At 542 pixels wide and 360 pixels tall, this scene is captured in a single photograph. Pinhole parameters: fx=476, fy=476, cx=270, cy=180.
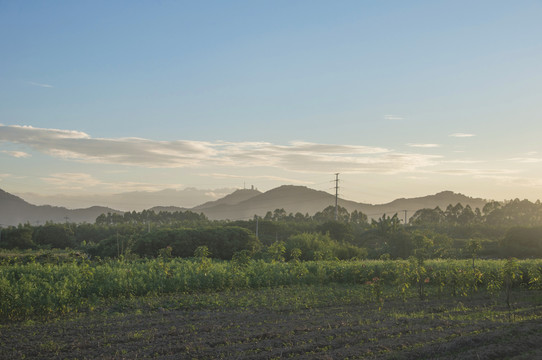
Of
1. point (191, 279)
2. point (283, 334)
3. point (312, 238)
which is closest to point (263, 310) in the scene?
point (283, 334)

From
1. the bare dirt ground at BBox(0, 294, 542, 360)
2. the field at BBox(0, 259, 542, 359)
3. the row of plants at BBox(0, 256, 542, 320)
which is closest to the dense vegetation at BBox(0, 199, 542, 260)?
Answer: the row of plants at BBox(0, 256, 542, 320)

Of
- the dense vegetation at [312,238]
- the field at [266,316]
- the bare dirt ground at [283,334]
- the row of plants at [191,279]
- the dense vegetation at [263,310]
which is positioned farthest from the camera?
the dense vegetation at [312,238]

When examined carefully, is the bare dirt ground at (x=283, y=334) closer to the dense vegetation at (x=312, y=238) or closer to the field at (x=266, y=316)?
the field at (x=266, y=316)

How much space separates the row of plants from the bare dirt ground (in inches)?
42.6

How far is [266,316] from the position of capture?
1205 centimetres

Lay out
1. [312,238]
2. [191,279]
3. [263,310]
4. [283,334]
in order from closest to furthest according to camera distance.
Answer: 1. [283,334]
2. [263,310]
3. [191,279]
4. [312,238]

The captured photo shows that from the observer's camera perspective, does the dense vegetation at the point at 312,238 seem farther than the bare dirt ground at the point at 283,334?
Yes

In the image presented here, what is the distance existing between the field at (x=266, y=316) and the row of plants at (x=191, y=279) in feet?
0.15

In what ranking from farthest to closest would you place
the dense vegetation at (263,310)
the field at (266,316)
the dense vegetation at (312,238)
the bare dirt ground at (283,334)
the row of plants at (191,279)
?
the dense vegetation at (312,238) → the row of plants at (191,279) → the dense vegetation at (263,310) → the field at (266,316) → the bare dirt ground at (283,334)

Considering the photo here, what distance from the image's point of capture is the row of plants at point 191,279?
12.5m

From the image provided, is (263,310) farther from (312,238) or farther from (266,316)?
(312,238)

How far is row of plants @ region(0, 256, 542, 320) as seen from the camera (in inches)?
492

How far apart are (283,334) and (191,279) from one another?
7.51 metres

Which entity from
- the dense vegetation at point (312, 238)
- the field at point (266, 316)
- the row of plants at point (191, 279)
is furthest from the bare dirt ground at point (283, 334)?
the dense vegetation at point (312, 238)
